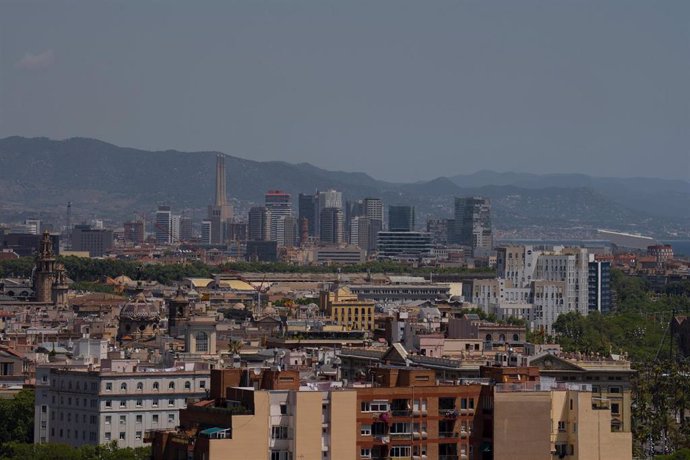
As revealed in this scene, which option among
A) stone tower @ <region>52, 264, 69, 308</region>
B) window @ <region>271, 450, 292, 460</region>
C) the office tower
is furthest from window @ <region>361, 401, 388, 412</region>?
the office tower

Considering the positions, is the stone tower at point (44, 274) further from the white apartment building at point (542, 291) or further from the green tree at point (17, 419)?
the green tree at point (17, 419)

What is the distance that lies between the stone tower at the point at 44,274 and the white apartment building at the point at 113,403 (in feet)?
299

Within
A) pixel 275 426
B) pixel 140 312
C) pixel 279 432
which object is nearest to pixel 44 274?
pixel 140 312

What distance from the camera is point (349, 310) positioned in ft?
474

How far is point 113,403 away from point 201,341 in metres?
26.5

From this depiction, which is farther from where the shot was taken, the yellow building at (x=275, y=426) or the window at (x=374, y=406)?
the window at (x=374, y=406)

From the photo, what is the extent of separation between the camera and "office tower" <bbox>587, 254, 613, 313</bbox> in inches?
7569

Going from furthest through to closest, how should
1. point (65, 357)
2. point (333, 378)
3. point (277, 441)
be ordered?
point (65, 357)
point (333, 378)
point (277, 441)

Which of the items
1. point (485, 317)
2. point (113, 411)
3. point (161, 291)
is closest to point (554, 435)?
point (113, 411)

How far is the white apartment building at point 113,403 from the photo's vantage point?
74.8m

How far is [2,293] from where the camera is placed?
6929 inches

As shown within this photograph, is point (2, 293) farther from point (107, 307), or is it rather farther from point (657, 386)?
point (657, 386)

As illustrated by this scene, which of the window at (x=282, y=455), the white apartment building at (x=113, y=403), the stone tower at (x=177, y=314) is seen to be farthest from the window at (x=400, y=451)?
the stone tower at (x=177, y=314)

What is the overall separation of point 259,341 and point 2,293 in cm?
6495
